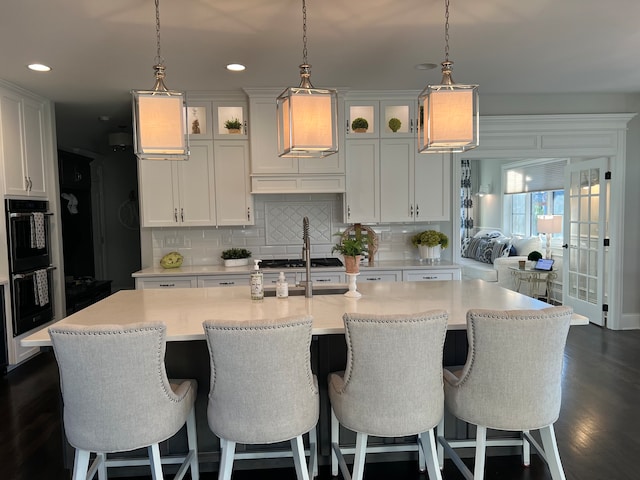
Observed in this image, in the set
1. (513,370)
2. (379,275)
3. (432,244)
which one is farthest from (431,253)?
(513,370)

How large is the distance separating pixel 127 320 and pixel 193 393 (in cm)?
48

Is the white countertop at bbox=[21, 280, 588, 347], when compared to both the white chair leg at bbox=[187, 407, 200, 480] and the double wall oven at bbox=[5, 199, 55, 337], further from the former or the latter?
the double wall oven at bbox=[5, 199, 55, 337]

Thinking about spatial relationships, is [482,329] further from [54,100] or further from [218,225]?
[54,100]

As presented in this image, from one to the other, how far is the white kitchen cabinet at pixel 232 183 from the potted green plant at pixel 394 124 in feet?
4.89

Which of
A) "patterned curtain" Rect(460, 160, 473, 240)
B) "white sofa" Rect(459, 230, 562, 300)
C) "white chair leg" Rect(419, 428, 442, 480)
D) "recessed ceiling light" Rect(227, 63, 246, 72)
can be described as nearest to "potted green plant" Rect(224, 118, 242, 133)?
"recessed ceiling light" Rect(227, 63, 246, 72)

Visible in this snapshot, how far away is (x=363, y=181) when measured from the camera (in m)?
4.80

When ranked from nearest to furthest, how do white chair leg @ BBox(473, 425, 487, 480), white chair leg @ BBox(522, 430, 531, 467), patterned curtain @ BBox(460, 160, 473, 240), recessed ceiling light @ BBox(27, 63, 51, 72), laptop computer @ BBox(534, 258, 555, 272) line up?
white chair leg @ BBox(473, 425, 487, 480), white chair leg @ BBox(522, 430, 531, 467), recessed ceiling light @ BBox(27, 63, 51, 72), laptop computer @ BBox(534, 258, 555, 272), patterned curtain @ BBox(460, 160, 473, 240)

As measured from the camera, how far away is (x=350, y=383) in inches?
75.4

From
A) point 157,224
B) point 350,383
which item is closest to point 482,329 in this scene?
point 350,383

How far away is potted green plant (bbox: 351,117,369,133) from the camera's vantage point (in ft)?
15.6

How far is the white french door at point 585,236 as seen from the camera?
17.5ft

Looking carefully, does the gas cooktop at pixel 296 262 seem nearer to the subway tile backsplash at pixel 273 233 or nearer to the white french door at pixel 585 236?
the subway tile backsplash at pixel 273 233

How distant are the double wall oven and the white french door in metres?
5.96

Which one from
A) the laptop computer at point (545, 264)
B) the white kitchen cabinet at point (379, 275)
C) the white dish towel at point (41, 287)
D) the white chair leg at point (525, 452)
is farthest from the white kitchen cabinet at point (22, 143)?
the laptop computer at point (545, 264)
